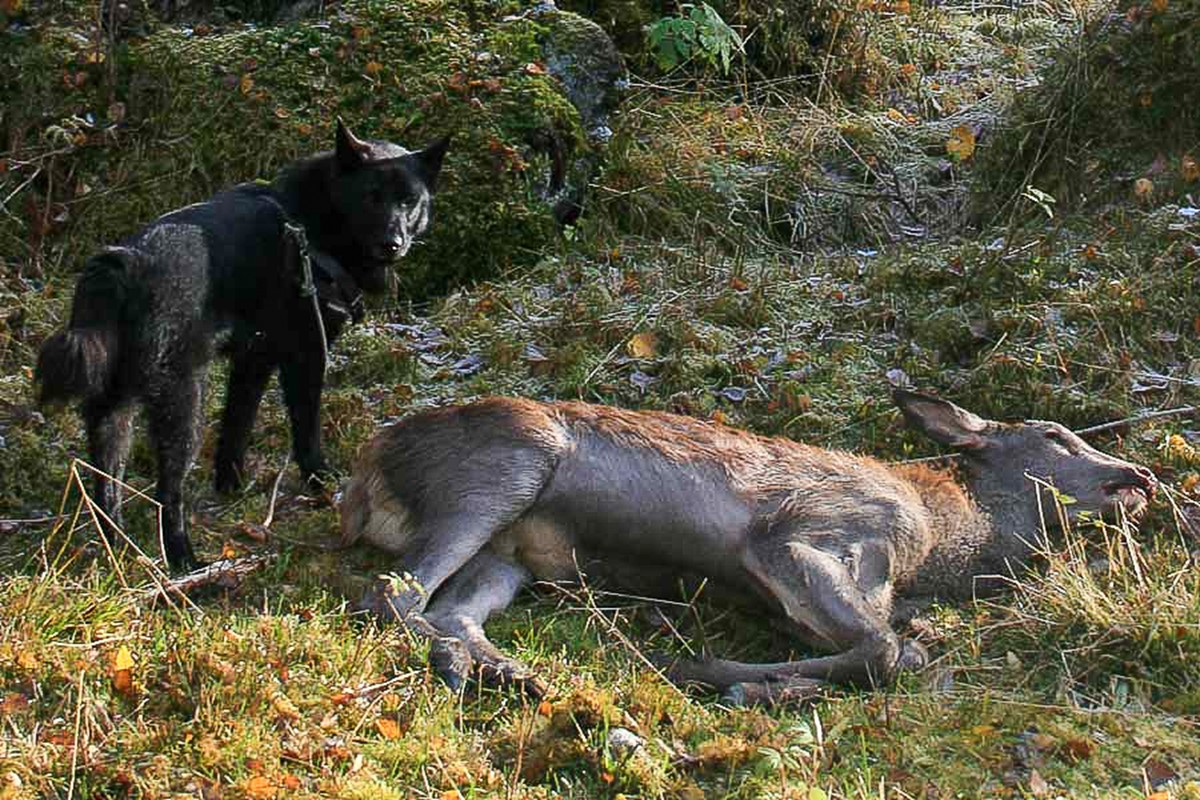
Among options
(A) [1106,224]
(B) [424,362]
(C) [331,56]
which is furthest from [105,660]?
(A) [1106,224]

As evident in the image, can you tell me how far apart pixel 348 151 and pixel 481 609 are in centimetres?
259

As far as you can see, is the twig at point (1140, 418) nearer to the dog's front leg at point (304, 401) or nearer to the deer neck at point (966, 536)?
the deer neck at point (966, 536)

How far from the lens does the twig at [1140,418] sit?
7.05 m

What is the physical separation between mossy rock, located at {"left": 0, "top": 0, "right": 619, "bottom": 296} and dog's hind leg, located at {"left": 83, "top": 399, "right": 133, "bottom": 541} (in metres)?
2.93

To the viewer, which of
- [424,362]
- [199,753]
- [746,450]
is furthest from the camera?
[424,362]

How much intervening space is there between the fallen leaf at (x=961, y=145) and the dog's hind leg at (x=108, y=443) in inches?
223

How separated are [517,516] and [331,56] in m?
4.54

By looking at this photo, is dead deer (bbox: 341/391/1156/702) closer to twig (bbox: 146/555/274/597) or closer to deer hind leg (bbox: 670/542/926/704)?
deer hind leg (bbox: 670/542/926/704)

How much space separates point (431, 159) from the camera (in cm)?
771

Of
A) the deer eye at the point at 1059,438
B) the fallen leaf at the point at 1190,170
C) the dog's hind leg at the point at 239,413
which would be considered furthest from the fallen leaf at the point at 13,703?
the fallen leaf at the point at 1190,170

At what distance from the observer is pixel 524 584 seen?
6.02 m

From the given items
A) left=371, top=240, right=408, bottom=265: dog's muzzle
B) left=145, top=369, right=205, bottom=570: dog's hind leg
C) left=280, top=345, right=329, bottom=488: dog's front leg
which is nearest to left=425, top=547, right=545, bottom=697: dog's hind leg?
left=145, top=369, right=205, bottom=570: dog's hind leg

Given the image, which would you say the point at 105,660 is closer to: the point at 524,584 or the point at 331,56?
the point at 524,584

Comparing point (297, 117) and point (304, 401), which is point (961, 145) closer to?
point (297, 117)
